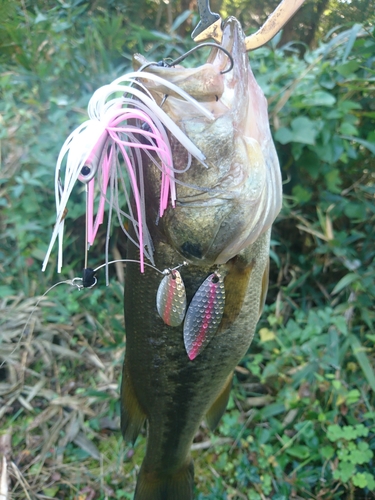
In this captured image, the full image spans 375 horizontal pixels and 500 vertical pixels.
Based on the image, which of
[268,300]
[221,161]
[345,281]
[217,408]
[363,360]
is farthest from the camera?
[268,300]

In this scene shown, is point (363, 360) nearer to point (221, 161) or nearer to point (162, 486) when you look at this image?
point (162, 486)

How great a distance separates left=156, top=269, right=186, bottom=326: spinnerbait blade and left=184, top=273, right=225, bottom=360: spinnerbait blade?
4cm

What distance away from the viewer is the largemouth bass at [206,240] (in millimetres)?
863

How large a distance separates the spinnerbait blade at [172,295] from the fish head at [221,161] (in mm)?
75

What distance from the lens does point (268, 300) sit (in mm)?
2521

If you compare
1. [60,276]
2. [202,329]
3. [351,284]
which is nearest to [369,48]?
[351,284]

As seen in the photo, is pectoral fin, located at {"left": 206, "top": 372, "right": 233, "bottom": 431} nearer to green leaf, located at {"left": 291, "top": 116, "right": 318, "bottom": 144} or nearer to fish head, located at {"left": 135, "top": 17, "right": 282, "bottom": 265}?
fish head, located at {"left": 135, "top": 17, "right": 282, "bottom": 265}

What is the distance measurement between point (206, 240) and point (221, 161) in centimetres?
19

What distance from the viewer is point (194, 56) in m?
2.72

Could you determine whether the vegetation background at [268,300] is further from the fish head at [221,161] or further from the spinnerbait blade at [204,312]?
the spinnerbait blade at [204,312]

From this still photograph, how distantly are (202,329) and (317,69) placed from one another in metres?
1.82

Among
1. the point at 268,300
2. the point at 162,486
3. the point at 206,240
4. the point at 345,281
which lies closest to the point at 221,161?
the point at 206,240

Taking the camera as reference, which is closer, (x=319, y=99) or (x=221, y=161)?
(x=221, y=161)

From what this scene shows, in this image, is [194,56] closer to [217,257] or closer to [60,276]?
[60,276]
